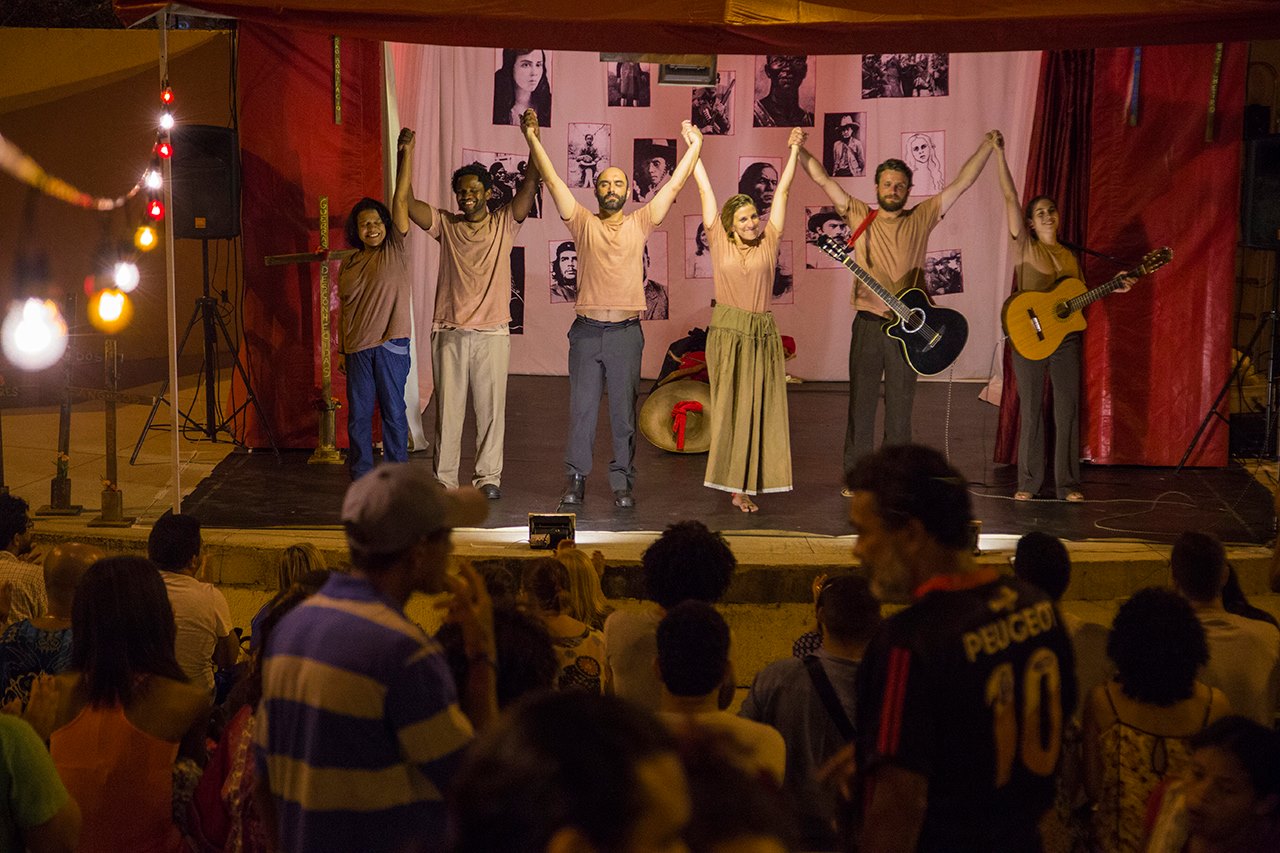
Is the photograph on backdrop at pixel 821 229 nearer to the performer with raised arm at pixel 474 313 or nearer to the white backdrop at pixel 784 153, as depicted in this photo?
the white backdrop at pixel 784 153

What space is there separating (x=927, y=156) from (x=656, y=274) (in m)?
2.49

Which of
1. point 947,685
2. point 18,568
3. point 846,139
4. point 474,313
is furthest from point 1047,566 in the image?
point 846,139

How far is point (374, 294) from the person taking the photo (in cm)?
768

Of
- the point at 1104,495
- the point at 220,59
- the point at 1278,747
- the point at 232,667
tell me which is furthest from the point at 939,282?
the point at 1278,747

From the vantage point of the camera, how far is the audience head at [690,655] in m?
3.06

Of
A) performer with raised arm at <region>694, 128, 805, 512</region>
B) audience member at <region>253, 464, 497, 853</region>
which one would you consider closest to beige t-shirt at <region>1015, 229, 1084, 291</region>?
performer with raised arm at <region>694, 128, 805, 512</region>

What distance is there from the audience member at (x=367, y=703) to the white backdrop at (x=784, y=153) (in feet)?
28.3

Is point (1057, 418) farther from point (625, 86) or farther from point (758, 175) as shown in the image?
point (625, 86)

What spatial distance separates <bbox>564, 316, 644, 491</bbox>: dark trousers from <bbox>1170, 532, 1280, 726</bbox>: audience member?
12.9 feet

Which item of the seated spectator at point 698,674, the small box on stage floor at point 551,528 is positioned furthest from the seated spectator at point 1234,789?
the small box on stage floor at point 551,528

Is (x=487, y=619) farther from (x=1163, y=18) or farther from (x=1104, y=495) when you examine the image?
(x=1104, y=495)

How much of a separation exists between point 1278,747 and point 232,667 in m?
3.31

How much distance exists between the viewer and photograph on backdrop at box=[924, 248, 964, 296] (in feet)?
38.8

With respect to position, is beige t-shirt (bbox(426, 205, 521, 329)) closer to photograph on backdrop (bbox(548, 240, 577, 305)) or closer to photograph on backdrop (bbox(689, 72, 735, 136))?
photograph on backdrop (bbox(548, 240, 577, 305))
